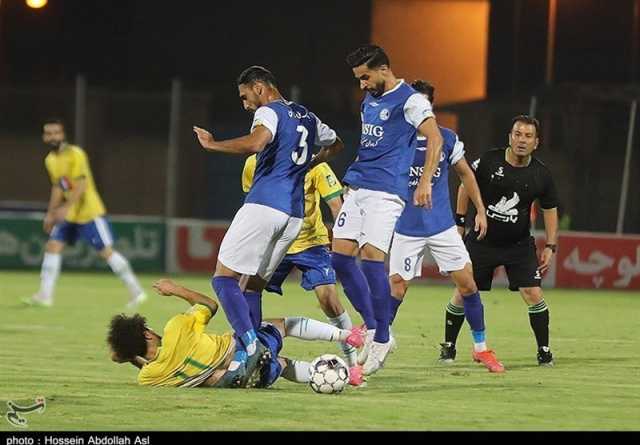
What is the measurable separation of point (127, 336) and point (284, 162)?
5.19 feet

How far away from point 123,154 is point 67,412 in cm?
1976

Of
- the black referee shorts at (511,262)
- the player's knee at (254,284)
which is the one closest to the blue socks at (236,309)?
the player's knee at (254,284)

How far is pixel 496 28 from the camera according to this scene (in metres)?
33.8

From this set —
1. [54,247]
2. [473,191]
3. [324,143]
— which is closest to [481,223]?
[473,191]

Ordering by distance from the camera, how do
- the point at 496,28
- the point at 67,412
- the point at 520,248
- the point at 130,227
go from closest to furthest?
the point at 67,412, the point at 520,248, the point at 130,227, the point at 496,28

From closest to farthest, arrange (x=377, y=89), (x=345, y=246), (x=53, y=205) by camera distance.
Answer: (x=377, y=89) → (x=345, y=246) → (x=53, y=205)

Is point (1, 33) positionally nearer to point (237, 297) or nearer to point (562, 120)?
point (562, 120)

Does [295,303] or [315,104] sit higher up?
[315,104]

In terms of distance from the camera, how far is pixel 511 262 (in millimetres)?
12906

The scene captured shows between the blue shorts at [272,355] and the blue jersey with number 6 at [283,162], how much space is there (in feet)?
2.62

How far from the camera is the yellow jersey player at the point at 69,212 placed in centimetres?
1866

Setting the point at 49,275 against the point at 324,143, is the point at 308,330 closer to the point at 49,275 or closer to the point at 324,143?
the point at 324,143

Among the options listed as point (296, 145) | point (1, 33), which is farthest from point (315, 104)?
point (296, 145)

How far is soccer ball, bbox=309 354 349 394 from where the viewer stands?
33.6ft
